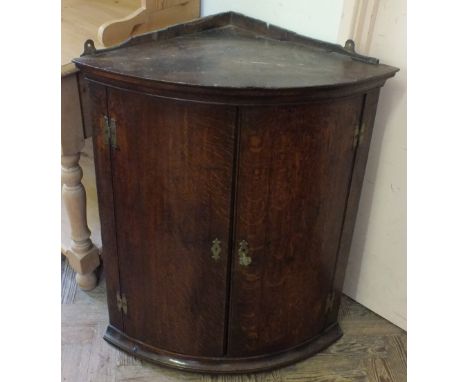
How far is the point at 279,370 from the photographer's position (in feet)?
5.28

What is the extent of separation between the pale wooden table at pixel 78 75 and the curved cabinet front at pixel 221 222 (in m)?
0.24

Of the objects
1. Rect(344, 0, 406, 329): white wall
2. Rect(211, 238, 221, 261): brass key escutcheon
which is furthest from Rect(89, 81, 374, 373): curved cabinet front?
Rect(344, 0, 406, 329): white wall

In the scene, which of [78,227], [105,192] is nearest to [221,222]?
[105,192]

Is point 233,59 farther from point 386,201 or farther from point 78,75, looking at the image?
point 386,201

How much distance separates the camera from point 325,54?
54.4 inches

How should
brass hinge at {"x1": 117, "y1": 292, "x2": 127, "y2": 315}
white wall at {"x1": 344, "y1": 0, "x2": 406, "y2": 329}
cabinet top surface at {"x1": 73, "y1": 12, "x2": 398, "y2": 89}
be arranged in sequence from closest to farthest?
cabinet top surface at {"x1": 73, "y1": 12, "x2": 398, "y2": 89} < white wall at {"x1": 344, "y1": 0, "x2": 406, "y2": 329} < brass hinge at {"x1": 117, "y1": 292, "x2": 127, "y2": 315}

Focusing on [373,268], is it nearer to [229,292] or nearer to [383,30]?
[229,292]

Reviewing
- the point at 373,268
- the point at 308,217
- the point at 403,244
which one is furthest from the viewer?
the point at 373,268

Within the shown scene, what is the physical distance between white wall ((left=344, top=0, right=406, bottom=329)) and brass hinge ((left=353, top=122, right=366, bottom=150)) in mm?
217

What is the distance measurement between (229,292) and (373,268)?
63 centimetres

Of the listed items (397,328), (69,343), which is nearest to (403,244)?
(397,328)

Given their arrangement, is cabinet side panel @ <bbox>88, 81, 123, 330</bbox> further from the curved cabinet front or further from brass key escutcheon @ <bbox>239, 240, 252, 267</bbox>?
brass key escutcheon @ <bbox>239, 240, 252, 267</bbox>

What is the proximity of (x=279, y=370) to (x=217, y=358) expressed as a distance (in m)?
0.21

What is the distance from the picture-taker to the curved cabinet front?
1.18 m
